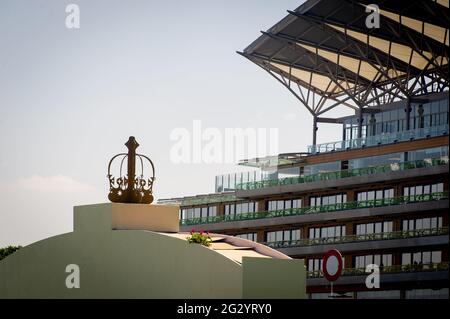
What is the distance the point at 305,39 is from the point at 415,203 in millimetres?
21093

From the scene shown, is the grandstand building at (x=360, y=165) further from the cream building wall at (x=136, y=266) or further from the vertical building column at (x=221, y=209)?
the cream building wall at (x=136, y=266)

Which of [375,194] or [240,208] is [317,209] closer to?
[375,194]

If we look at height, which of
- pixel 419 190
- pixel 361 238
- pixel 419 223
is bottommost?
pixel 361 238

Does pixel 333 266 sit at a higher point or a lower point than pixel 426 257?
lower

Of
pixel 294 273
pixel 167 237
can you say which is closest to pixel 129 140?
pixel 167 237

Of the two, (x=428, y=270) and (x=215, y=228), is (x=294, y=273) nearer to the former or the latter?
(x=428, y=270)

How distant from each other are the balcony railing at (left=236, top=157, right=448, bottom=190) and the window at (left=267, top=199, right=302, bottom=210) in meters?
1.88

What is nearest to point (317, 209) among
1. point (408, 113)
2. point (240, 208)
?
point (408, 113)

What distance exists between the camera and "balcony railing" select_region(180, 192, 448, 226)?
4151 inches

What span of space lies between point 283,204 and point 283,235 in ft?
11.4

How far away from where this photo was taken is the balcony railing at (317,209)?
105m

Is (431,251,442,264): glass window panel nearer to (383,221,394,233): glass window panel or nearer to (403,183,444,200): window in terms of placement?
(403,183,444,200): window

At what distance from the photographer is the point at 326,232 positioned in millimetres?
116938

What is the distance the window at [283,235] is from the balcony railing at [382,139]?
8.69 m
